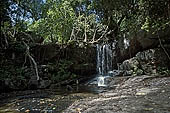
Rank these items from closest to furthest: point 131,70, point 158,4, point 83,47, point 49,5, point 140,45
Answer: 1. point 158,4
2. point 131,70
3. point 140,45
4. point 83,47
5. point 49,5

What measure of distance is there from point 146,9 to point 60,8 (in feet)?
26.7

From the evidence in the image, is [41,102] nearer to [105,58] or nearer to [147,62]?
[147,62]

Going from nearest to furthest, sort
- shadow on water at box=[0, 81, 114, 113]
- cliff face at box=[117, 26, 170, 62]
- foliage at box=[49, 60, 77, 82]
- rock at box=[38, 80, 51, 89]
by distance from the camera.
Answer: shadow on water at box=[0, 81, 114, 113] → rock at box=[38, 80, 51, 89] → foliage at box=[49, 60, 77, 82] → cliff face at box=[117, 26, 170, 62]

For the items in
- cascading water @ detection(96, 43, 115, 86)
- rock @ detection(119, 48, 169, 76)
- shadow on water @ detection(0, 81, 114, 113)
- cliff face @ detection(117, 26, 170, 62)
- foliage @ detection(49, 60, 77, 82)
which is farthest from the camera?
cascading water @ detection(96, 43, 115, 86)

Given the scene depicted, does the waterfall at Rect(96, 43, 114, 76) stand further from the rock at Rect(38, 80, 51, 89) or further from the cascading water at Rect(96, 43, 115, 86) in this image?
the rock at Rect(38, 80, 51, 89)

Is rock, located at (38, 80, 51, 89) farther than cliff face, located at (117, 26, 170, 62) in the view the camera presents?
No

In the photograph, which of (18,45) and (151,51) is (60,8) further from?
(151,51)

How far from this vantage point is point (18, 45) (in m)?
16.1

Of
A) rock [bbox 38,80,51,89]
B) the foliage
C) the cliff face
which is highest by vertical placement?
the cliff face

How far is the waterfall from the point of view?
18752 mm

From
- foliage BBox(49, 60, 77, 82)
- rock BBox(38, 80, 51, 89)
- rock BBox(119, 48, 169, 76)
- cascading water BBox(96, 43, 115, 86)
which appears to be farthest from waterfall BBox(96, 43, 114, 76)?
rock BBox(38, 80, 51, 89)

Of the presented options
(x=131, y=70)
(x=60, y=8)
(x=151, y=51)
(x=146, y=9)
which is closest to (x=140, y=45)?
(x=151, y=51)

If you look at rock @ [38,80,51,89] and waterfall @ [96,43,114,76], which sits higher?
waterfall @ [96,43,114,76]

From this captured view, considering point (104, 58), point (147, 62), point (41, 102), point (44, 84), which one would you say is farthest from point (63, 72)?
point (41, 102)
